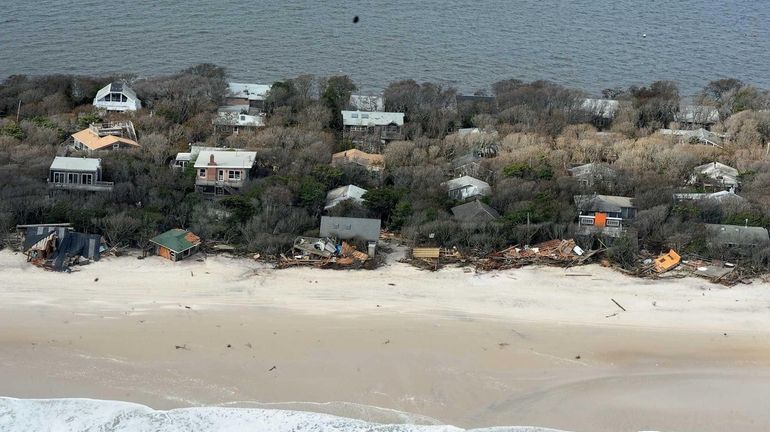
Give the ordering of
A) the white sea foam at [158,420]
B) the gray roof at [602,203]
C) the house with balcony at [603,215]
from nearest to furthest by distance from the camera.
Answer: the white sea foam at [158,420], the house with balcony at [603,215], the gray roof at [602,203]

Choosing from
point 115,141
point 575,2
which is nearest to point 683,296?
point 115,141

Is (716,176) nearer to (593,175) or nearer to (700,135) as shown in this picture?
(593,175)

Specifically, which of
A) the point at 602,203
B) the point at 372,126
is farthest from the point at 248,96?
the point at 602,203

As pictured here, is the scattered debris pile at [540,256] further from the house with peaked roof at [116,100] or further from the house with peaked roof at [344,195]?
the house with peaked roof at [116,100]

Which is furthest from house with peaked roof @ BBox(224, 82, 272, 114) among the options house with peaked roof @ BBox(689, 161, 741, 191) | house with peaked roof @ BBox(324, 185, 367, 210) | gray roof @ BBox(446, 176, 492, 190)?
house with peaked roof @ BBox(689, 161, 741, 191)

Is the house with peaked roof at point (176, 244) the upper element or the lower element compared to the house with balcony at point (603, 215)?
lower

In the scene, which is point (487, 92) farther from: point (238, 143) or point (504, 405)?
point (504, 405)

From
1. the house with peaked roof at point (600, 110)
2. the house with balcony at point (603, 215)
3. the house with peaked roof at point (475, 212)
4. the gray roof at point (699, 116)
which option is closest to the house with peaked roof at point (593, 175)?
the house with balcony at point (603, 215)
